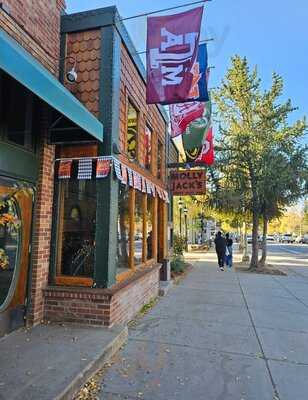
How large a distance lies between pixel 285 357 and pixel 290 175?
36.1 feet

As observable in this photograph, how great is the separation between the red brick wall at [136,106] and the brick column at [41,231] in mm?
1413

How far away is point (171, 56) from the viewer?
6441 mm

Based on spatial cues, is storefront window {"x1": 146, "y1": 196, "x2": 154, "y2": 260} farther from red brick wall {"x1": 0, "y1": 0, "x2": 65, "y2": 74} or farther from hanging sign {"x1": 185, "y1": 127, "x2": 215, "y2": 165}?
red brick wall {"x1": 0, "y1": 0, "x2": 65, "y2": 74}

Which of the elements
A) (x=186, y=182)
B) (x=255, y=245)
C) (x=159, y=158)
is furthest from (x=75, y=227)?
(x=255, y=245)

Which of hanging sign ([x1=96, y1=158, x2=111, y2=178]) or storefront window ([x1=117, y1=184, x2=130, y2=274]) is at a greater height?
hanging sign ([x1=96, y1=158, x2=111, y2=178])

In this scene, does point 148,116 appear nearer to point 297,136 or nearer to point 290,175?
point 290,175

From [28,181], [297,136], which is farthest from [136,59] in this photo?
[297,136]

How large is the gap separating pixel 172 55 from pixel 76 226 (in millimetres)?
3406

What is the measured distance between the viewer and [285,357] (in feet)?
17.1

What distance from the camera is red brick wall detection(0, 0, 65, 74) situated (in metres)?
5.08

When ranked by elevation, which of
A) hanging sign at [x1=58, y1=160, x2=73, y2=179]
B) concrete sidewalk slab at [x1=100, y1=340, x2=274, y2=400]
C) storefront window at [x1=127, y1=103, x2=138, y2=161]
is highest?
storefront window at [x1=127, y1=103, x2=138, y2=161]

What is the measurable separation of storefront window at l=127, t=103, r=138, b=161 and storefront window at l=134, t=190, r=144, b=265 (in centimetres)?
98

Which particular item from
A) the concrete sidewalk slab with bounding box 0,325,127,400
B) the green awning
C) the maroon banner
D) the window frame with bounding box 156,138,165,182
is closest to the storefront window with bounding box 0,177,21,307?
the concrete sidewalk slab with bounding box 0,325,127,400

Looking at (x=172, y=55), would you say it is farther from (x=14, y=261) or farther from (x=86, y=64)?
(x=14, y=261)
